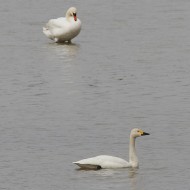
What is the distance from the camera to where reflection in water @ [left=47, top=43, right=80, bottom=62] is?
1351 inches

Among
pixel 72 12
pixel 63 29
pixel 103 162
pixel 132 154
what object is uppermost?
pixel 72 12

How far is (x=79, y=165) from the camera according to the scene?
21766 mm

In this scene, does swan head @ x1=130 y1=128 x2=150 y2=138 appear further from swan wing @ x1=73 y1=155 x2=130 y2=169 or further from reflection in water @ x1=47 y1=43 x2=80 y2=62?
reflection in water @ x1=47 y1=43 x2=80 y2=62

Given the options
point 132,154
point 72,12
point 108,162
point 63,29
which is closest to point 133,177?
point 108,162

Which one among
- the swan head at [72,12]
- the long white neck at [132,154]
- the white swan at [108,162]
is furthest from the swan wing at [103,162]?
the swan head at [72,12]

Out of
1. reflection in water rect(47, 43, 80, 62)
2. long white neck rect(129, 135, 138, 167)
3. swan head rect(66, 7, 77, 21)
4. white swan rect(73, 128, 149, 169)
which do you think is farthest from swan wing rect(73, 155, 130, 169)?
swan head rect(66, 7, 77, 21)

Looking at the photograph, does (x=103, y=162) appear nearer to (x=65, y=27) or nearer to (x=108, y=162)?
(x=108, y=162)

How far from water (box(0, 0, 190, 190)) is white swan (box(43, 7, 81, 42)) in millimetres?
347

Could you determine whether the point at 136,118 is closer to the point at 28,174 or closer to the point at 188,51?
the point at 28,174

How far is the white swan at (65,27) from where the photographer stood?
36344mm

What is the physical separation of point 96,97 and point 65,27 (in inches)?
337

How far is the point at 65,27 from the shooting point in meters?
36.5

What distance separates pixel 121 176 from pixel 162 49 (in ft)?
44.0

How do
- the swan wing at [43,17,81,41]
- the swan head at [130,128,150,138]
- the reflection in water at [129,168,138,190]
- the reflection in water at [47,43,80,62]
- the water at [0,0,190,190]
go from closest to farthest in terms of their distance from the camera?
the reflection in water at [129,168,138,190], the water at [0,0,190,190], the swan head at [130,128,150,138], the reflection in water at [47,43,80,62], the swan wing at [43,17,81,41]
